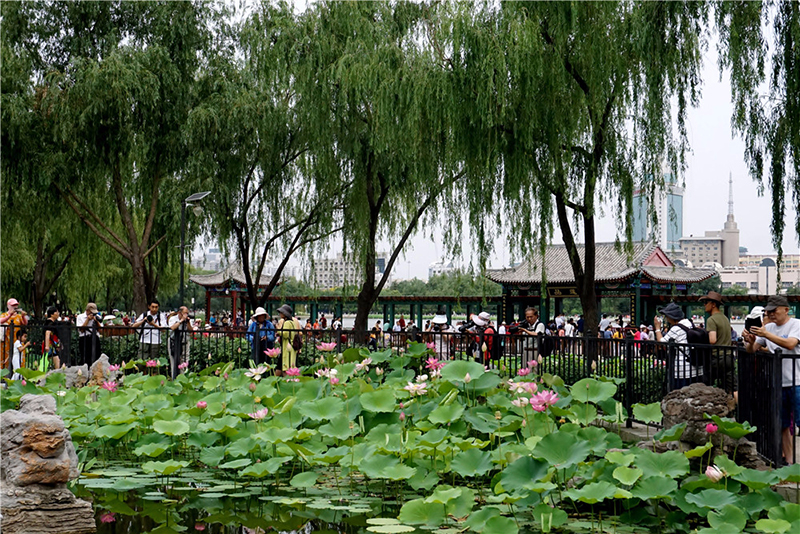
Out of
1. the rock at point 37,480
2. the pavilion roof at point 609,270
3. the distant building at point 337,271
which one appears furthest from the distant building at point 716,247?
the rock at point 37,480

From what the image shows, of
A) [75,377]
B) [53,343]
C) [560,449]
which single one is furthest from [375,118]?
[560,449]

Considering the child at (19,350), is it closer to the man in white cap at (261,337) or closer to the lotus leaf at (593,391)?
the man in white cap at (261,337)

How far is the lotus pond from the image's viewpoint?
146 inches

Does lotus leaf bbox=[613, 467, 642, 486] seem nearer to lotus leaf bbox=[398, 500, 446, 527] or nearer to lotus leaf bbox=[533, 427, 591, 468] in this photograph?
lotus leaf bbox=[533, 427, 591, 468]

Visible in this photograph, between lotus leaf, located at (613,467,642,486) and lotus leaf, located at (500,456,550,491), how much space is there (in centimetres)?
32

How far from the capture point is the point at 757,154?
877cm

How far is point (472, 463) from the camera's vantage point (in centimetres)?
409

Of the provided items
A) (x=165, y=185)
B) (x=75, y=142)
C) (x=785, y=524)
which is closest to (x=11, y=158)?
(x=75, y=142)

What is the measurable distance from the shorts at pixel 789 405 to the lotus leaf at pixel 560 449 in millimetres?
1717

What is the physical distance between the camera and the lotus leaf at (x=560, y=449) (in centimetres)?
384

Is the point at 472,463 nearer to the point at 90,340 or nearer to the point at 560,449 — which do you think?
the point at 560,449

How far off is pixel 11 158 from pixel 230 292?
1718 centimetres

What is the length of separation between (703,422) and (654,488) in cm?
93

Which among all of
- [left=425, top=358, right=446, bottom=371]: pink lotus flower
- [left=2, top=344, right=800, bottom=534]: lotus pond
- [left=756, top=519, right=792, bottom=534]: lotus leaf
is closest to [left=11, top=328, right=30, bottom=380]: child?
[left=2, top=344, right=800, bottom=534]: lotus pond
